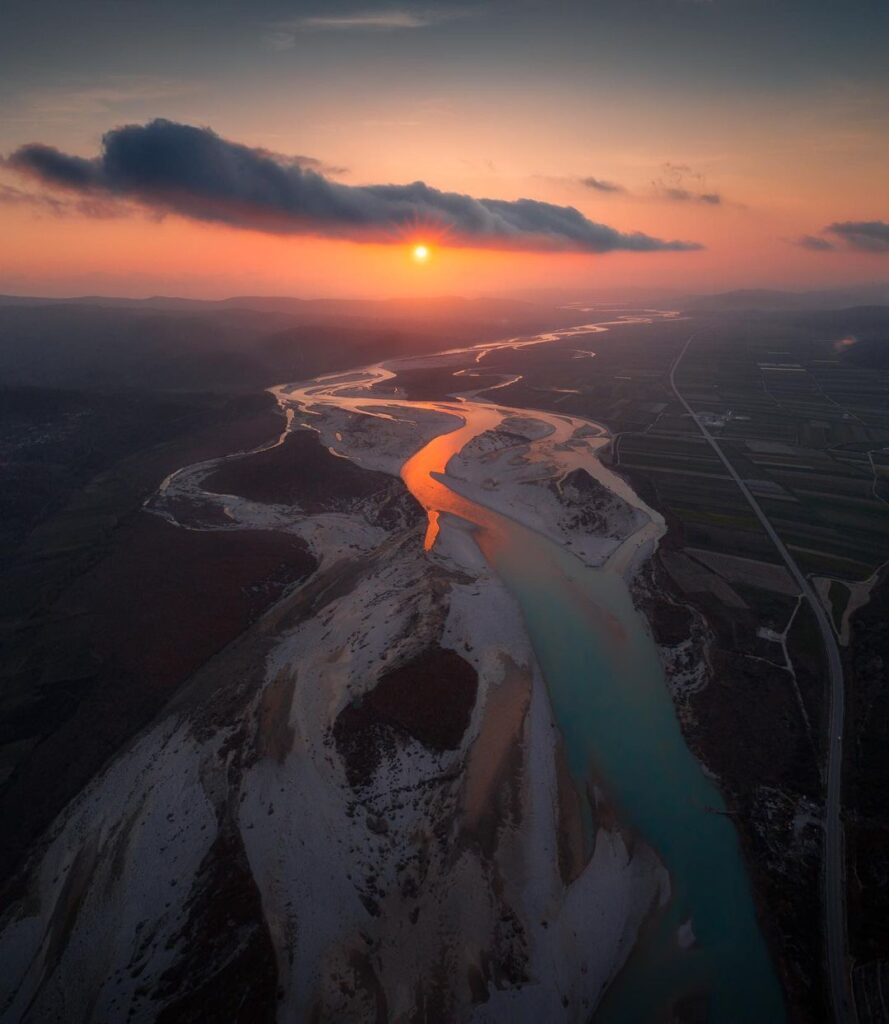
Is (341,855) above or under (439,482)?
above

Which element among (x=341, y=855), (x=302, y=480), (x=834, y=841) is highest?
(x=302, y=480)

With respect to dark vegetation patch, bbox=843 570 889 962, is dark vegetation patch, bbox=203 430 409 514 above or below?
above

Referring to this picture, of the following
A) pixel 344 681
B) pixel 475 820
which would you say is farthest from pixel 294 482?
pixel 475 820

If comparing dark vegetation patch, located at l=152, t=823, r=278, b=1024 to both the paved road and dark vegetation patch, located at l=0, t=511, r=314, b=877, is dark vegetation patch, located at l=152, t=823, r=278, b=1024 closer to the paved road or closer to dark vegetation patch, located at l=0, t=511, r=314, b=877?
dark vegetation patch, located at l=0, t=511, r=314, b=877

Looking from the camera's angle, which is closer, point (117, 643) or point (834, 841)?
point (834, 841)

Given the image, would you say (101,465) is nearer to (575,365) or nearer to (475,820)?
(475,820)

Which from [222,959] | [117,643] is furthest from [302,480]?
[222,959]

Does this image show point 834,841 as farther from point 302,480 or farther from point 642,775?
point 302,480

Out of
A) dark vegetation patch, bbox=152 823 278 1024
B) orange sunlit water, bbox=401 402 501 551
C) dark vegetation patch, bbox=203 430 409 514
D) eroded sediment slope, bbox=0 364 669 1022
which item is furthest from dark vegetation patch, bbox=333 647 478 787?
dark vegetation patch, bbox=203 430 409 514

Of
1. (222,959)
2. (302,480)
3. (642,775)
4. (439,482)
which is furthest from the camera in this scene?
(439,482)
